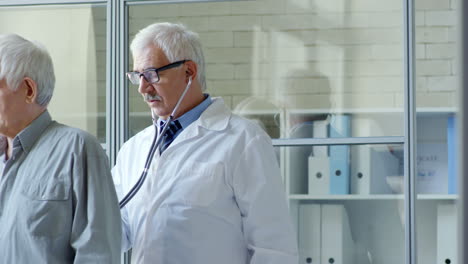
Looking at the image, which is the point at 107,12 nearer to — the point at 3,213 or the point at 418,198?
the point at 418,198

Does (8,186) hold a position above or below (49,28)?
below

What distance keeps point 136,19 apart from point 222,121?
1809mm

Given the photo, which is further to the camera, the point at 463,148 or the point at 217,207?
the point at 217,207

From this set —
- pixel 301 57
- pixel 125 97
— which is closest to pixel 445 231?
pixel 301 57

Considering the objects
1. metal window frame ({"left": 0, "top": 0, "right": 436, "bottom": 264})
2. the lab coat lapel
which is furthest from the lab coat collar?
metal window frame ({"left": 0, "top": 0, "right": 436, "bottom": 264})

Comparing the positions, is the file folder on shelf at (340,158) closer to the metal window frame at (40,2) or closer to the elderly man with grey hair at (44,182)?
the metal window frame at (40,2)

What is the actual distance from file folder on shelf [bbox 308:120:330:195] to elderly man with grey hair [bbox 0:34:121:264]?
203cm

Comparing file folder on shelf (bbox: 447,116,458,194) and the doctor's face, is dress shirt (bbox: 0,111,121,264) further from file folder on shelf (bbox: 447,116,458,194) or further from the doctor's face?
file folder on shelf (bbox: 447,116,458,194)

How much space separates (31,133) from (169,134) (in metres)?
0.55

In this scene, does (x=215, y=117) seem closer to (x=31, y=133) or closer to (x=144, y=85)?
(x=144, y=85)

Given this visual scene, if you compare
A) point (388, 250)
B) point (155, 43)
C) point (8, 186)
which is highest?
point (155, 43)

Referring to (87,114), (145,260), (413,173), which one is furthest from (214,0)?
(145,260)

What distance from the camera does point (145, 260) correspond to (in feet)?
7.84

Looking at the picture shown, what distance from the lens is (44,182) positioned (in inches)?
77.8
